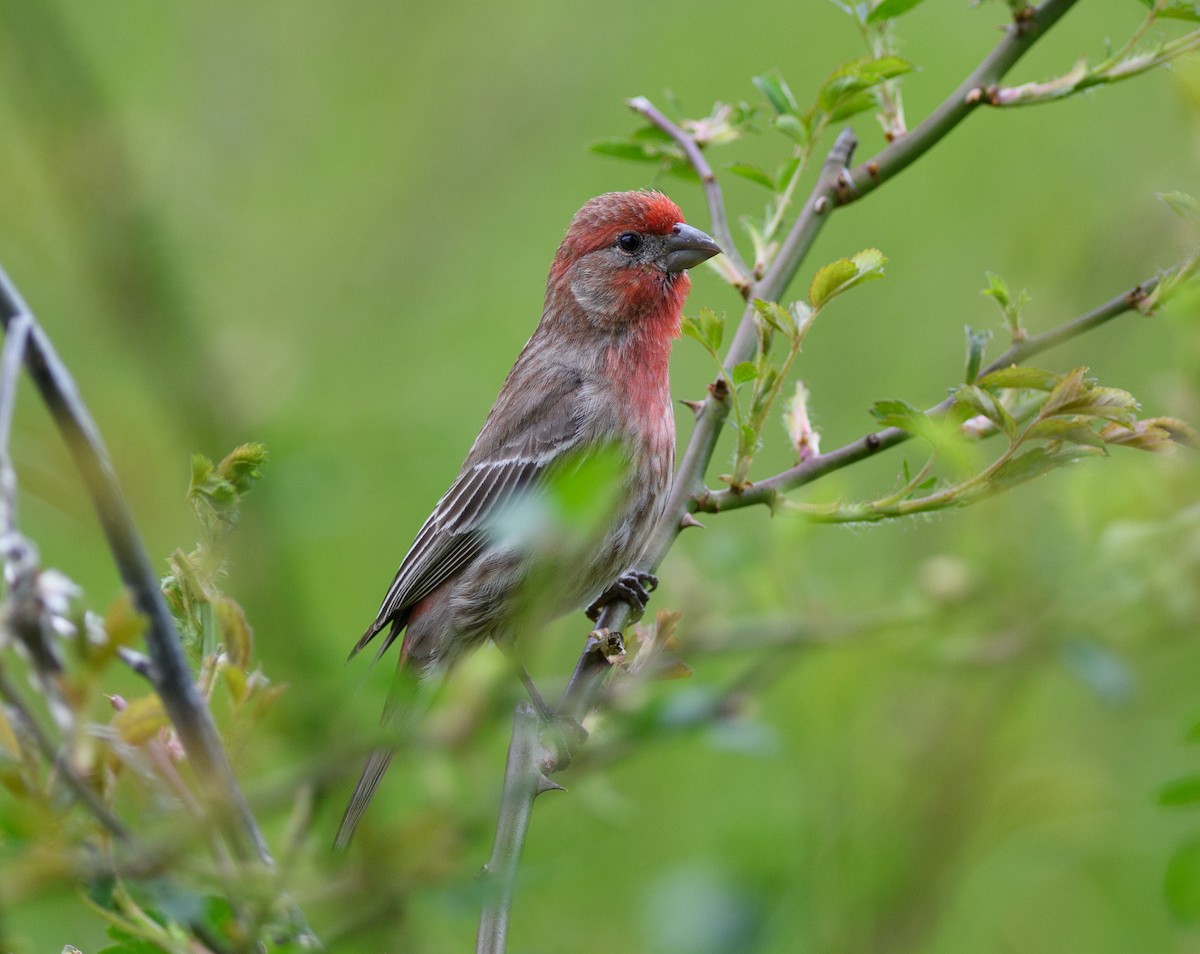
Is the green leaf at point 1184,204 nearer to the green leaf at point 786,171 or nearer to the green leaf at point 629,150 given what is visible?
the green leaf at point 786,171

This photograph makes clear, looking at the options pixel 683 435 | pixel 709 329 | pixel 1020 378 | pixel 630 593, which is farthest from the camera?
pixel 683 435

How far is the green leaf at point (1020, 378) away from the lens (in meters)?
2.24

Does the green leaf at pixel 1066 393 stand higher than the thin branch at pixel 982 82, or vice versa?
the thin branch at pixel 982 82

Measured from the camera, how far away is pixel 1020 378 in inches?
88.7

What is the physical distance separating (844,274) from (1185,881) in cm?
109

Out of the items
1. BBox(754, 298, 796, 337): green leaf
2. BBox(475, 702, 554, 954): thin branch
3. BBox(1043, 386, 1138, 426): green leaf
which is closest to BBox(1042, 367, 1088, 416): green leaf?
BBox(1043, 386, 1138, 426): green leaf

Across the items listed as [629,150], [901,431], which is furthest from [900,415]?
[629,150]

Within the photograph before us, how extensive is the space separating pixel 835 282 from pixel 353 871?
1415 mm

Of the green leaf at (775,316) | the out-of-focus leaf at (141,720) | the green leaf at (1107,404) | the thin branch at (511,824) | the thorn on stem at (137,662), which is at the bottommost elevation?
the thin branch at (511,824)

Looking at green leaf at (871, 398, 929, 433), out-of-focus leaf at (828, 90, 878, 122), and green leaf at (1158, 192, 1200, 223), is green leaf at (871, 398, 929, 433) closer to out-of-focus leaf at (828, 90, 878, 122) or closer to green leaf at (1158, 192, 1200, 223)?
green leaf at (1158, 192, 1200, 223)

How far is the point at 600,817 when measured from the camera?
8.00 ft

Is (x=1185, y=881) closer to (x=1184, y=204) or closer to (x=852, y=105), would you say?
(x=1184, y=204)

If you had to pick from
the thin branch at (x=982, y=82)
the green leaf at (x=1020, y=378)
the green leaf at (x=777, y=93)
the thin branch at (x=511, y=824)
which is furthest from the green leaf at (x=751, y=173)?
the thin branch at (x=511, y=824)

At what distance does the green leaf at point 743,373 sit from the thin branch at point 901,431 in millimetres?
219
